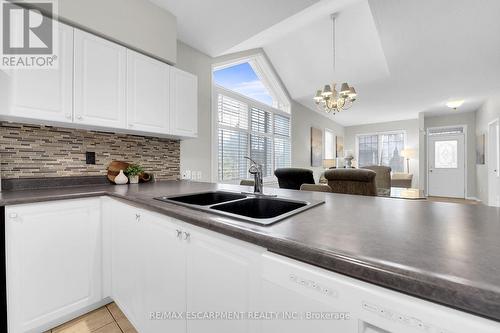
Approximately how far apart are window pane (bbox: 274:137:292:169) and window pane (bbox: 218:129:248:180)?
3.78ft

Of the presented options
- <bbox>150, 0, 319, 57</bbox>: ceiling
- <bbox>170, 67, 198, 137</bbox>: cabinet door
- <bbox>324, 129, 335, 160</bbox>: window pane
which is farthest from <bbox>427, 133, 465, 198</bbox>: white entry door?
<bbox>170, 67, 198, 137</bbox>: cabinet door

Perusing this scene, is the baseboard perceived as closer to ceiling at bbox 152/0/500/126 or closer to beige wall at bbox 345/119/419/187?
ceiling at bbox 152/0/500/126

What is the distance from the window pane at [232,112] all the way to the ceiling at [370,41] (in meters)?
0.74

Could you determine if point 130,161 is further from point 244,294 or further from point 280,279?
point 280,279

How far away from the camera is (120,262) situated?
1.56 metres

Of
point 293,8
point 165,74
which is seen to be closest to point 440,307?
point 165,74

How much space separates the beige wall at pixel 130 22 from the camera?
170cm

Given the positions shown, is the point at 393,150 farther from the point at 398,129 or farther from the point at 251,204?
the point at 251,204

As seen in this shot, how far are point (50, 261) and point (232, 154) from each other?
2673 millimetres

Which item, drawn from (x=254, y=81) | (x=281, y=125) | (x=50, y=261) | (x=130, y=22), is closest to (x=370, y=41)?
(x=254, y=81)

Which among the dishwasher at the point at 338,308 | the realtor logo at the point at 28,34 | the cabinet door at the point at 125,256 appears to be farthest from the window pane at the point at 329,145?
the dishwasher at the point at 338,308

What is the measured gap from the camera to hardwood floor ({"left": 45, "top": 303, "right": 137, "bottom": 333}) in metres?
1.51

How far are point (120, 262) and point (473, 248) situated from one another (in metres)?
1.83

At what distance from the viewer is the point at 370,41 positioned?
3.85 metres
